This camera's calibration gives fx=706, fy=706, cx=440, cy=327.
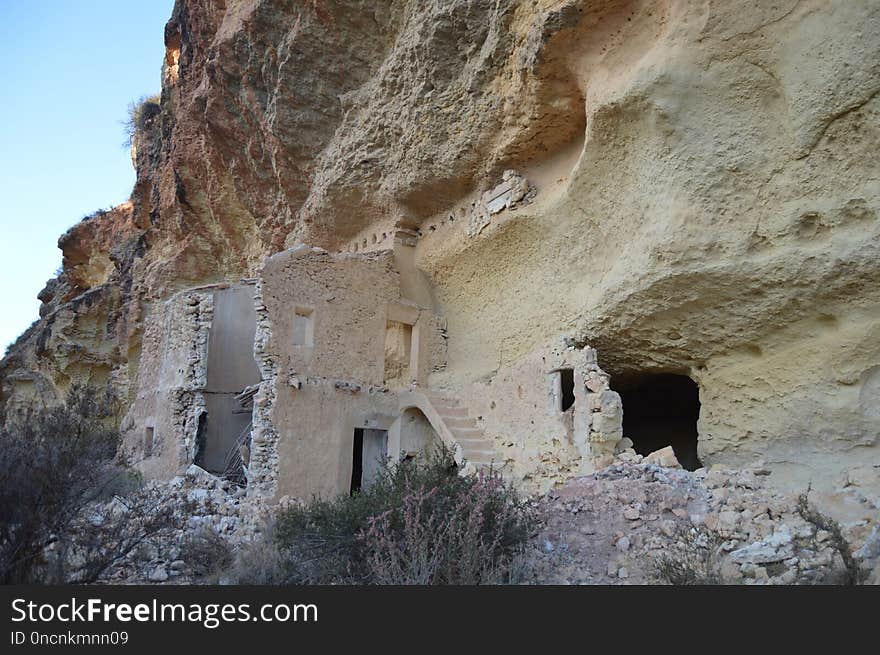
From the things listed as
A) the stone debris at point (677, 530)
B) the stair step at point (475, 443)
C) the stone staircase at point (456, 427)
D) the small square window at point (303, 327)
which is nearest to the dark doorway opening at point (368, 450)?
the stone staircase at point (456, 427)

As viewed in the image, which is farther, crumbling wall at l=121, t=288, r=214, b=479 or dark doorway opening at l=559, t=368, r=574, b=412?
crumbling wall at l=121, t=288, r=214, b=479

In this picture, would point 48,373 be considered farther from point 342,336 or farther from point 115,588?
point 115,588

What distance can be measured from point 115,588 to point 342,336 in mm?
7371

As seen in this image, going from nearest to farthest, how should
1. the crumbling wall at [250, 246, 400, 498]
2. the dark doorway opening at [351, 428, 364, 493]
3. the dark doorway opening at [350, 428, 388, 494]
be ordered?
1. the crumbling wall at [250, 246, 400, 498]
2. the dark doorway opening at [350, 428, 388, 494]
3. the dark doorway opening at [351, 428, 364, 493]

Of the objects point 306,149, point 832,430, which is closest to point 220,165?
point 306,149

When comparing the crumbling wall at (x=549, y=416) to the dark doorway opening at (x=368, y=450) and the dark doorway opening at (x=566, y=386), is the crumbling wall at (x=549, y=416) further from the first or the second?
the dark doorway opening at (x=368, y=450)

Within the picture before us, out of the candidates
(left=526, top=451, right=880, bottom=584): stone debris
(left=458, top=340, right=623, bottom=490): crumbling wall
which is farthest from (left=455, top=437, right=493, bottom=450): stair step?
(left=526, top=451, right=880, bottom=584): stone debris

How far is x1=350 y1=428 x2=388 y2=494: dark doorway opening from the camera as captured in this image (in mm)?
11297

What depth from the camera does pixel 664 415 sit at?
12461 mm

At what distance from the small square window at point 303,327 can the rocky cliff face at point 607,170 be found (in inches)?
101

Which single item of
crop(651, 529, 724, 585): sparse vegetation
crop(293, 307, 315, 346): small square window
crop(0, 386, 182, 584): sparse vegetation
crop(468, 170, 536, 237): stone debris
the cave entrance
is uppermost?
crop(468, 170, 536, 237): stone debris

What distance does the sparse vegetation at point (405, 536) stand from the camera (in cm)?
530

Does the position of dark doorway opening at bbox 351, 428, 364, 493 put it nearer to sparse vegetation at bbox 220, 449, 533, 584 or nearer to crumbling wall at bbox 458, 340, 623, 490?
crumbling wall at bbox 458, 340, 623, 490

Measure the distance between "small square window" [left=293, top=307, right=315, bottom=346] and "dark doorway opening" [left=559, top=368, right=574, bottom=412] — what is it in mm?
3787
